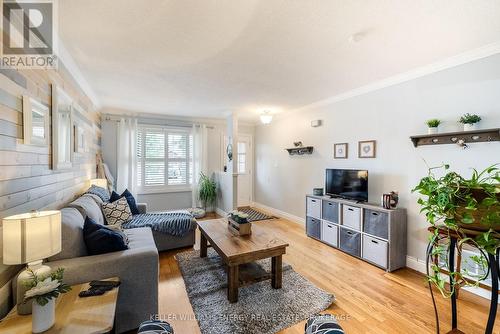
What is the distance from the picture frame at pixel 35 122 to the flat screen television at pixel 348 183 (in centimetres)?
359

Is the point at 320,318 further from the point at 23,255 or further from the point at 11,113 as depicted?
the point at 11,113

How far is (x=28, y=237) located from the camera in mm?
1175

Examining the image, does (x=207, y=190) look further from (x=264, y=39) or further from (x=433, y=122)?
(x=433, y=122)

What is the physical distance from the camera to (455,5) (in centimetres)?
159

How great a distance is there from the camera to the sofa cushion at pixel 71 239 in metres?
1.66

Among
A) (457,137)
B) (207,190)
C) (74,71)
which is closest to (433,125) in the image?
(457,137)

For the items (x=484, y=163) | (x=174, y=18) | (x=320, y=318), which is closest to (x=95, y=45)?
(x=174, y=18)

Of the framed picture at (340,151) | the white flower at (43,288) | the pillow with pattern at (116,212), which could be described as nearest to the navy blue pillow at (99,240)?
the white flower at (43,288)

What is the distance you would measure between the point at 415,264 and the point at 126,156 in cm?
538

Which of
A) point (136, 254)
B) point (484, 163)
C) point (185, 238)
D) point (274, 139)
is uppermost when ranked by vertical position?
point (274, 139)

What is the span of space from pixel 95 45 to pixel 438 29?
10.3ft

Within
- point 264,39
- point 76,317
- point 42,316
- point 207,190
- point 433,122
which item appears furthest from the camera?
point 207,190

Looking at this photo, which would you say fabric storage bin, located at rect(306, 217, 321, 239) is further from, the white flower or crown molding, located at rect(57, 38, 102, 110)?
crown molding, located at rect(57, 38, 102, 110)

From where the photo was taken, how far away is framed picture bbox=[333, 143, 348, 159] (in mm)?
3718
